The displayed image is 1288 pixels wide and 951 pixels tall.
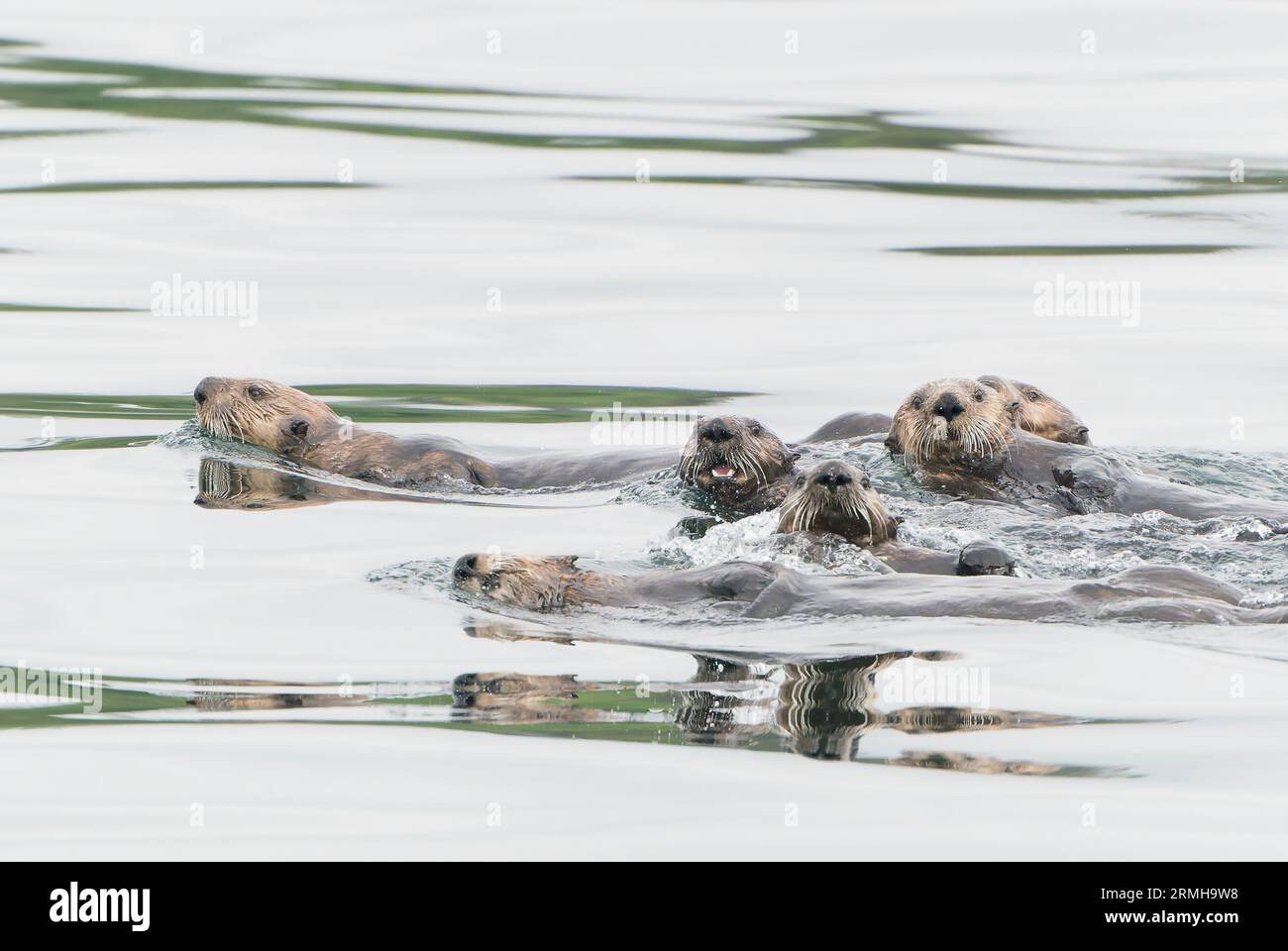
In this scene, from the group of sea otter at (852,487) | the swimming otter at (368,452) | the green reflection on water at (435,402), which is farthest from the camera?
the green reflection on water at (435,402)

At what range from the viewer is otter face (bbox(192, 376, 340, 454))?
38.1 ft

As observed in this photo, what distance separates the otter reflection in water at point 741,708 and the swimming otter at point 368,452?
4.11 metres

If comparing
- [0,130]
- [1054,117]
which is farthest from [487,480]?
[1054,117]

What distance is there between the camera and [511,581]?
8.07 meters

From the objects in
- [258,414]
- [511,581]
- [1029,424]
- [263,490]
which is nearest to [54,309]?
[258,414]

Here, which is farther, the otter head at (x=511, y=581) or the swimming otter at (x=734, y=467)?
the swimming otter at (x=734, y=467)

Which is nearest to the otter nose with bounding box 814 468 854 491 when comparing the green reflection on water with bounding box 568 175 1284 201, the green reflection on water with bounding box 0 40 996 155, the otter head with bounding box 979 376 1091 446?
the otter head with bounding box 979 376 1091 446

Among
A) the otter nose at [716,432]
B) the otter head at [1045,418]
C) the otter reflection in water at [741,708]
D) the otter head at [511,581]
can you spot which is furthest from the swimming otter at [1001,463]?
the otter reflection in water at [741,708]

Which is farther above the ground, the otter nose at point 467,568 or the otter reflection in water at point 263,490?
the otter reflection in water at point 263,490

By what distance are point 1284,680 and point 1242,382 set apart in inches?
311

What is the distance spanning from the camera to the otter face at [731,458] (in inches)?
385

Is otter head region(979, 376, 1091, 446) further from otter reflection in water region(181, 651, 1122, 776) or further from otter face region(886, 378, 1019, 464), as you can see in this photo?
otter reflection in water region(181, 651, 1122, 776)

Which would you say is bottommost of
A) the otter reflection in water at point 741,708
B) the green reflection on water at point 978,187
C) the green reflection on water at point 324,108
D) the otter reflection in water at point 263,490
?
the otter reflection in water at point 741,708

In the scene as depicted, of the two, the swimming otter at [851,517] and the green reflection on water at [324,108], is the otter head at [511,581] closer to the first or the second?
the swimming otter at [851,517]
